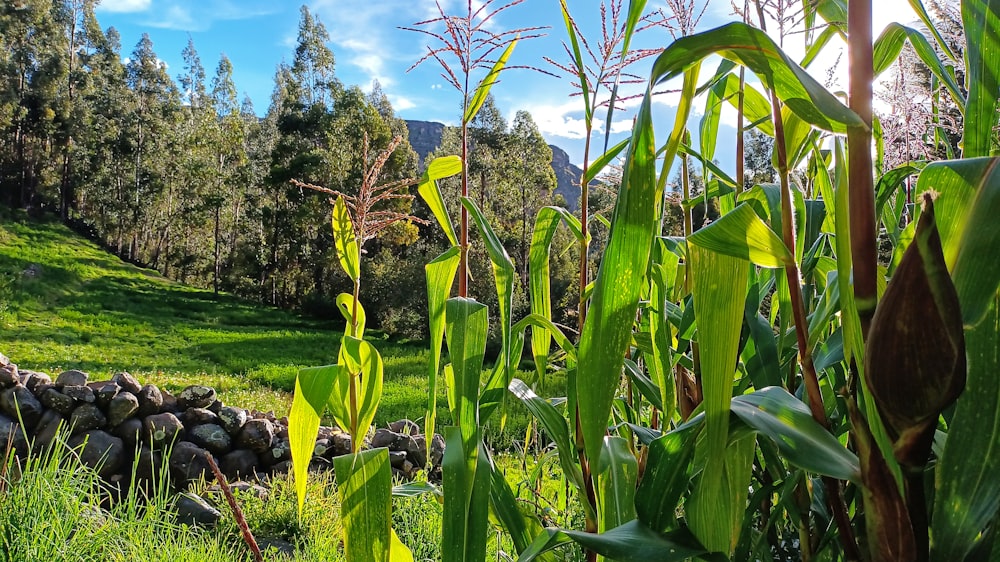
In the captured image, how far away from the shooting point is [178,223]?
21922 millimetres

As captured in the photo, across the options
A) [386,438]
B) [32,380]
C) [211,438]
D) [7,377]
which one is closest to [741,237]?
[386,438]

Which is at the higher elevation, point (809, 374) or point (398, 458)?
point (809, 374)

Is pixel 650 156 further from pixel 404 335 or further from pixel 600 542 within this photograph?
pixel 404 335

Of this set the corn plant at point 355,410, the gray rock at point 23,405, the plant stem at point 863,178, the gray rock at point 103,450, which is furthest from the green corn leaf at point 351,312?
the gray rock at point 23,405

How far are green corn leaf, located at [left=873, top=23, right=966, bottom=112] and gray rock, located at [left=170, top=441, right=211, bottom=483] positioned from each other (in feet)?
13.8

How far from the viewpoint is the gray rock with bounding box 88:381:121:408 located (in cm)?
403

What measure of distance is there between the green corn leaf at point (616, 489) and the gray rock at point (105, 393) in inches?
175

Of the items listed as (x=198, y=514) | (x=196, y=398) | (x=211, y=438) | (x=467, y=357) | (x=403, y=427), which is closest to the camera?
(x=467, y=357)

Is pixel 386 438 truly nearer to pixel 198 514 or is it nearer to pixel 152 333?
pixel 198 514

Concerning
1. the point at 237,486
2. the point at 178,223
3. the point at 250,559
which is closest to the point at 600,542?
the point at 250,559

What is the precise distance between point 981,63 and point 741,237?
19 centimetres

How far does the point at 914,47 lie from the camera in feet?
1.69

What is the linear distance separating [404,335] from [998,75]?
12.0 m

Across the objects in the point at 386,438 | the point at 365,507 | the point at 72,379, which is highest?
the point at 365,507
